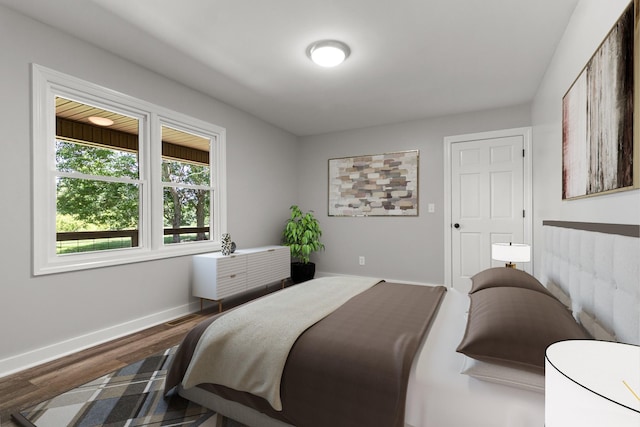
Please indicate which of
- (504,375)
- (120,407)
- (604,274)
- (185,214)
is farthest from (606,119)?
(185,214)

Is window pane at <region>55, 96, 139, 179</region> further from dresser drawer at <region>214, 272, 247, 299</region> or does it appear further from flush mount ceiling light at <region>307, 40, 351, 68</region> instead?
flush mount ceiling light at <region>307, 40, 351, 68</region>

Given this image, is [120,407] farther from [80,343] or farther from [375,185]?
[375,185]

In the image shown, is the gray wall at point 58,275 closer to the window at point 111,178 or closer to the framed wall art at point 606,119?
the window at point 111,178

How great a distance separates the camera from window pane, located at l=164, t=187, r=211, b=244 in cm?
329

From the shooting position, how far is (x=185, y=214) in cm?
348

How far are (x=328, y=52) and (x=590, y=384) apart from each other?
101 inches

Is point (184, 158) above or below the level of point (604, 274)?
above

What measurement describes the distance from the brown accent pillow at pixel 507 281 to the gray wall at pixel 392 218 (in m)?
2.10

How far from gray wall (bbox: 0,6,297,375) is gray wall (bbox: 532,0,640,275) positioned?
340 centimetres

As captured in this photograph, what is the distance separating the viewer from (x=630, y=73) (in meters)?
1.28

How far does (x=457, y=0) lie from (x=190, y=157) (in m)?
2.92

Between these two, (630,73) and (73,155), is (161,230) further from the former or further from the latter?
(630,73)

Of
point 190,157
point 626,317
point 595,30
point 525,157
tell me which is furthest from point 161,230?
point 525,157

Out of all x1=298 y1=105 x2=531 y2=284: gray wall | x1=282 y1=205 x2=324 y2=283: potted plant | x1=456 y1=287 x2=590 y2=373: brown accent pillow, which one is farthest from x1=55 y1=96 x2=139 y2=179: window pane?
x1=456 y1=287 x2=590 y2=373: brown accent pillow
